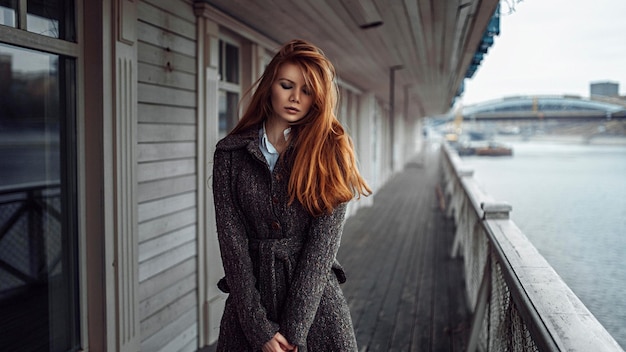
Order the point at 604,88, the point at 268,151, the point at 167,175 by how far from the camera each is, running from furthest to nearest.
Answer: the point at 604,88, the point at 167,175, the point at 268,151

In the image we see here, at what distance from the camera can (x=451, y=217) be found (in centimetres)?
765

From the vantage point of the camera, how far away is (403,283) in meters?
4.19

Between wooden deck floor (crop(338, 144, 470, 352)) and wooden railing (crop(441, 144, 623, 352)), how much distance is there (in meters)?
0.41

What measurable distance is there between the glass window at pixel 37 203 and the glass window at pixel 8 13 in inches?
2.9

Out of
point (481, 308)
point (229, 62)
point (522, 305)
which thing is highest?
point (229, 62)

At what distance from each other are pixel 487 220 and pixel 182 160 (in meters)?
1.65

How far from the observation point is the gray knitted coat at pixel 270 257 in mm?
1141

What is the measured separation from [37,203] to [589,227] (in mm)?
7806

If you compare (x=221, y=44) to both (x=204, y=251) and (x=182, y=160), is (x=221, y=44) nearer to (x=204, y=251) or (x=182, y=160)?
(x=182, y=160)

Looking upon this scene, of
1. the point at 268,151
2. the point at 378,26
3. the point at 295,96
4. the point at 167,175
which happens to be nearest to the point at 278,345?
the point at 268,151

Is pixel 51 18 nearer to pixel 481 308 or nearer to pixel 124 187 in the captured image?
pixel 124 187

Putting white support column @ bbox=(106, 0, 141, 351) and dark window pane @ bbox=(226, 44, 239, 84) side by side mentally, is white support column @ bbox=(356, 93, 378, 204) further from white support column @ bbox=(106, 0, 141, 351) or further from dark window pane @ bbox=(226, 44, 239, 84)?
white support column @ bbox=(106, 0, 141, 351)

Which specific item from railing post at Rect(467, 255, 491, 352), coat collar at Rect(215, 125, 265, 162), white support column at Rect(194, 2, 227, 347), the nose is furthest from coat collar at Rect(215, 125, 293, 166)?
railing post at Rect(467, 255, 491, 352)

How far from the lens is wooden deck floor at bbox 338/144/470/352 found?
308 centimetres
